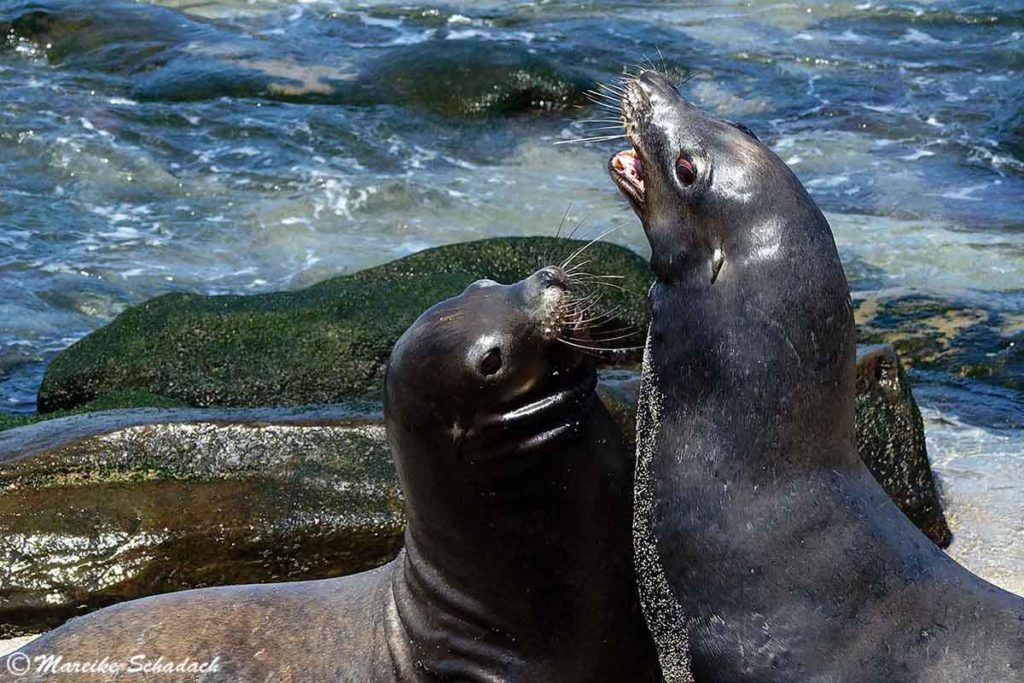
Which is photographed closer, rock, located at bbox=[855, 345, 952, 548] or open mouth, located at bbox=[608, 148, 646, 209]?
open mouth, located at bbox=[608, 148, 646, 209]

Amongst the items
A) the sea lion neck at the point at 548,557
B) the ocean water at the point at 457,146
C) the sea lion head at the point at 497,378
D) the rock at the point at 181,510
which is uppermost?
the sea lion head at the point at 497,378

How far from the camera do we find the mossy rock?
29.7ft

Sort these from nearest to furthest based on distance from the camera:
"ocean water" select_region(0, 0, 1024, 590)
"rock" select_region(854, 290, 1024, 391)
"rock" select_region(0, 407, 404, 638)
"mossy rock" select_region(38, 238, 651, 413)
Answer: "rock" select_region(0, 407, 404, 638) < "mossy rock" select_region(38, 238, 651, 413) < "rock" select_region(854, 290, 1024, 391) < "ocean water" select_region(0, 0, 1024, 590)

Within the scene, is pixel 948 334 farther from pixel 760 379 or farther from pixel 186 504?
pixel 760 379

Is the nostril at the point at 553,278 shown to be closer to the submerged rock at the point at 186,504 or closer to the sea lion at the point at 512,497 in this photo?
the sea lion at the point at 512,497

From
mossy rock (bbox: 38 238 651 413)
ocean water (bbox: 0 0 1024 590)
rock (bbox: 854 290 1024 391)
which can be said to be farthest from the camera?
ocean water (bbox: 0 0 1024 590)

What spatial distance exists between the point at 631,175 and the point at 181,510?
2763 millimetres

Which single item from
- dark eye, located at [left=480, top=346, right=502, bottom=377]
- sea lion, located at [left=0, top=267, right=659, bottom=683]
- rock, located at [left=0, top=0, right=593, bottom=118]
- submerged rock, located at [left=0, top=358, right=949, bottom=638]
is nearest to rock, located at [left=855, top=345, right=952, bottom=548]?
submerged rock, located at [left=0, top=358, right=949, bottom=638]

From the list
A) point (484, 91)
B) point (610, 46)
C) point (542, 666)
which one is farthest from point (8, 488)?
point (610, 46)

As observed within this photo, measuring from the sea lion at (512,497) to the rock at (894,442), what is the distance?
2567 mm

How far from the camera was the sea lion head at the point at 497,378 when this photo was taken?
5.09 metres

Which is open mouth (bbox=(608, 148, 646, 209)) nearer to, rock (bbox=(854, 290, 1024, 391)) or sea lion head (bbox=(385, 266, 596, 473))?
sea lion head (bbox=(385, 266, 596, 473))

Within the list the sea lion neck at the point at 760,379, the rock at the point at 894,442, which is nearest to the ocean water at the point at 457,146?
the rock at the point at 894,442

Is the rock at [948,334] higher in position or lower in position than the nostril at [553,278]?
lower
